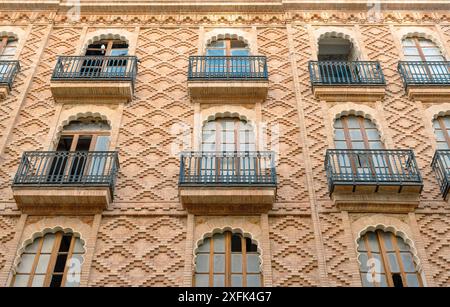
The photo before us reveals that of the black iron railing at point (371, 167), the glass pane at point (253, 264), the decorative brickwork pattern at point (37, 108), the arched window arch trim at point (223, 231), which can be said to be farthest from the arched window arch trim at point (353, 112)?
the decorative brickwork pattern at point (37, 108)

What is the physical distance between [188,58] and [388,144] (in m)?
4.82

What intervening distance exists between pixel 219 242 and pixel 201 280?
0.78 m

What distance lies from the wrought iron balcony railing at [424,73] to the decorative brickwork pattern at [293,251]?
427 cm

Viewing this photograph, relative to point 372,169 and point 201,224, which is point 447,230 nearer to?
point 372,169

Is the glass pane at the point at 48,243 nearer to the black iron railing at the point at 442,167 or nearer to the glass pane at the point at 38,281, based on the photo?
the glass pane at the point at 38,281

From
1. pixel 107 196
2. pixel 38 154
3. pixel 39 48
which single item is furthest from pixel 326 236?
pixel 39 48

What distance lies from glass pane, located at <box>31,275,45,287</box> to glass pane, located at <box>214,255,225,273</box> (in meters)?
2.69

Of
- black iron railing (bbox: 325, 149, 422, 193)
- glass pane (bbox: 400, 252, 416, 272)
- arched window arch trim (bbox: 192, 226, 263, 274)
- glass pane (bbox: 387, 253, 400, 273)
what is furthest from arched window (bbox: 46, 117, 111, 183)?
glass pane (bbox: 400, 252, 416, 272)

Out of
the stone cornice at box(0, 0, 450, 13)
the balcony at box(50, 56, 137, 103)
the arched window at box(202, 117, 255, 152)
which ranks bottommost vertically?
the arched window at box(202, 117, 255, 152)

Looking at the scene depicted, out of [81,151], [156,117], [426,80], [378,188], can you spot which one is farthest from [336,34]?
[81,151]

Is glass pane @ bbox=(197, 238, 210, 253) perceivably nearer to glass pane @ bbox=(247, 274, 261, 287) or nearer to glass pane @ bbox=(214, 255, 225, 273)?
glass pane @ bbox=(214, 255, 225, 273)

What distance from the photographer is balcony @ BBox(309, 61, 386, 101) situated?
1153cm

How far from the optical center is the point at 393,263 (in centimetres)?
895

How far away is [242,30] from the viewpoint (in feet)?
44.4
